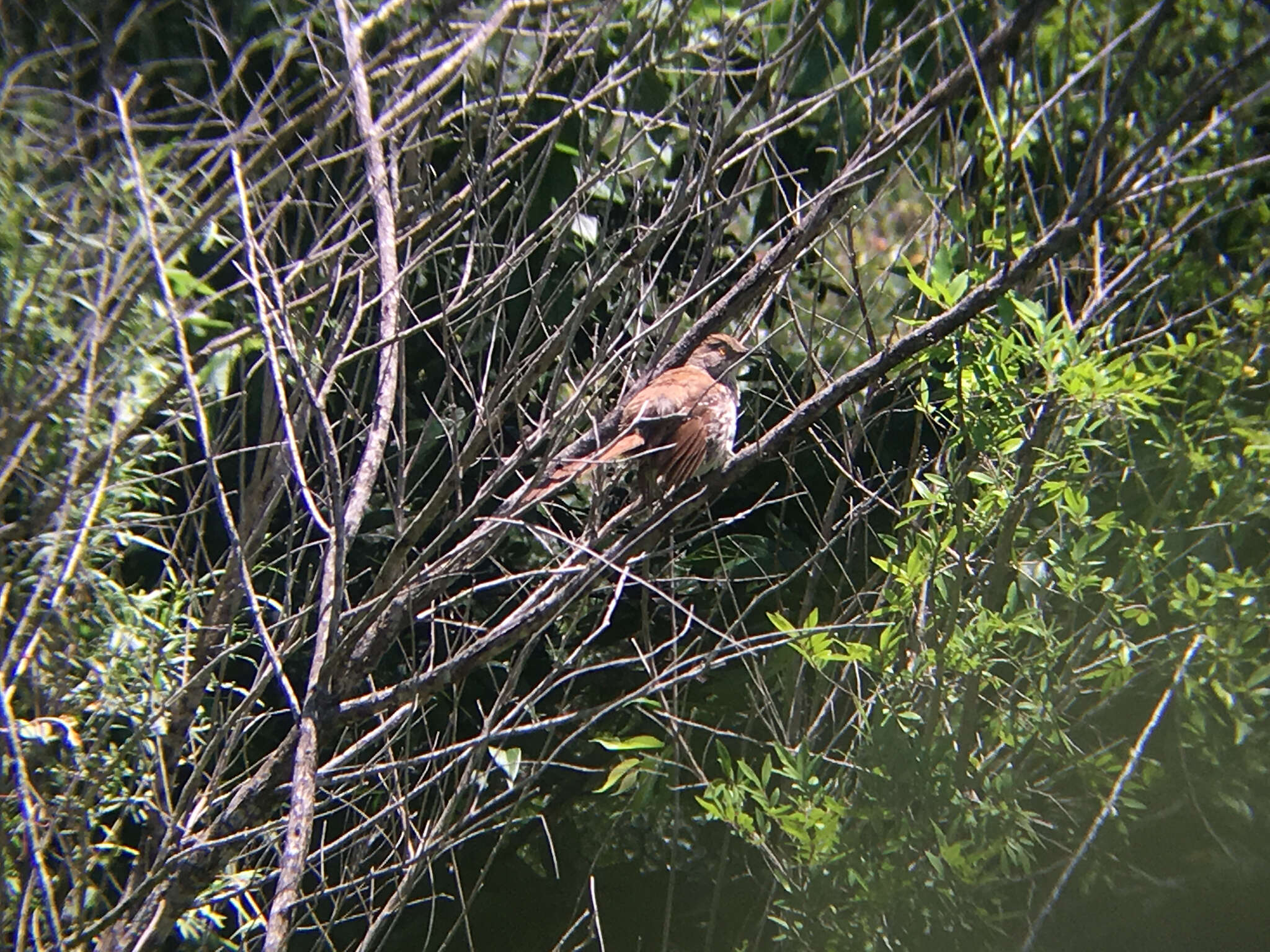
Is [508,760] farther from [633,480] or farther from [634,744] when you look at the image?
[633,480]

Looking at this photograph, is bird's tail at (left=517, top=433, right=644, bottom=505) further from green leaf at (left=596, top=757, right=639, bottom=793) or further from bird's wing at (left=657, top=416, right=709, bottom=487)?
green leaf at (left=596, top=757, right=639, bottom=793)

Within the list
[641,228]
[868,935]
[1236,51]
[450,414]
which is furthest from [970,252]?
[868,935]

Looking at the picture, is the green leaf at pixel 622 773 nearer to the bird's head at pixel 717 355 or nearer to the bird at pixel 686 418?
the bird at pixel 686 418

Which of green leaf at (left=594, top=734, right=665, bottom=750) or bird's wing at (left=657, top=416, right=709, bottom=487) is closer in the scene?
green leaf at (left=594, top=734, right=665, bottom=750)

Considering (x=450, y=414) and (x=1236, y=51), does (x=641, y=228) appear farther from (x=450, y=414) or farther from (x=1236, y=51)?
(x=1236, y=51)

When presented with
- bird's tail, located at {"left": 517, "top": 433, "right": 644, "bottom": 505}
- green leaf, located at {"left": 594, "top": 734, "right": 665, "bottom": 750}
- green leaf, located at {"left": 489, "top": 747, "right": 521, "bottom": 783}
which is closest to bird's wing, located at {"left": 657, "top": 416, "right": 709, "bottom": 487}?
bird's tail, located at {"left": 517, "top": 433, "right": 644, "bottom": 505}

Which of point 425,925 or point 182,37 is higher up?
point 182,37
